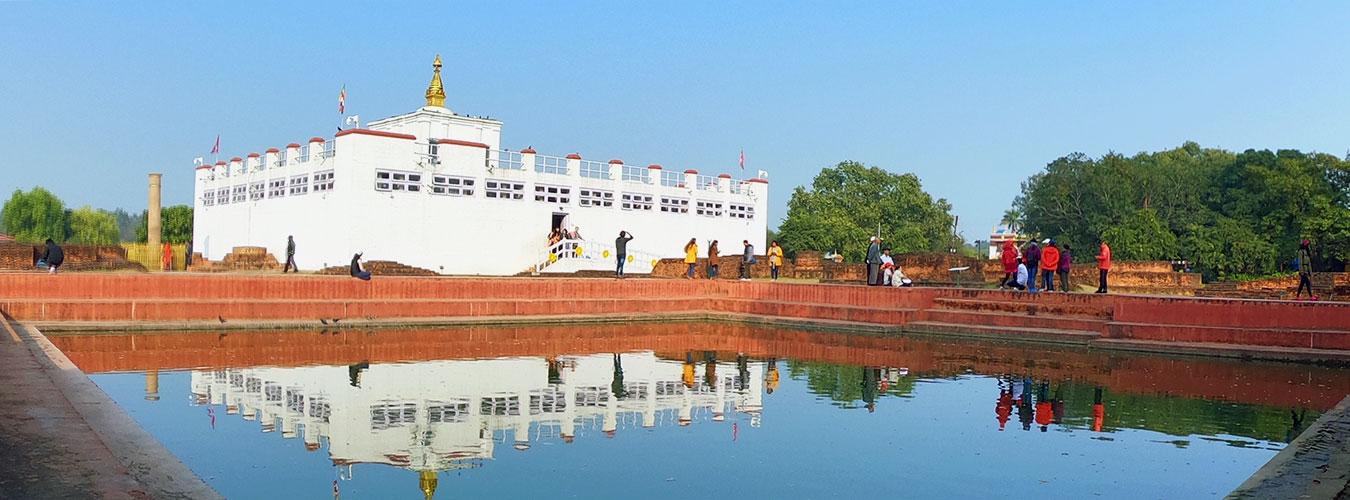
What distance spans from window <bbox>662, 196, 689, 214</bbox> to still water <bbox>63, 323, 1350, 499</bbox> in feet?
75.6

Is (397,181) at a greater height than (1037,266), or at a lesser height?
greater

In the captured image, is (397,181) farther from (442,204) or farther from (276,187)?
(276,187)

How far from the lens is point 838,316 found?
80.0 ft

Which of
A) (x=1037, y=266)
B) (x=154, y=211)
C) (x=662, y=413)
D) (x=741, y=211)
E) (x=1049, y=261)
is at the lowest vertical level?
(x=662, y=413)

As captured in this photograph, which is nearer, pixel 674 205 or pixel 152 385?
pixel 152 385

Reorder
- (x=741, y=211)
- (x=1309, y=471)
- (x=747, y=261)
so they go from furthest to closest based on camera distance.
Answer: (x=741, y=211) < (x=747, y=261) < (x=1309, y=471)

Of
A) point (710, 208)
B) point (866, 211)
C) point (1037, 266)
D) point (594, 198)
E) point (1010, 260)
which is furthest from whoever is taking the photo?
point (866, 211)

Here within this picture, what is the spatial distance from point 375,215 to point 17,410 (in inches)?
1068

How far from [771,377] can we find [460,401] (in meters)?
4.93

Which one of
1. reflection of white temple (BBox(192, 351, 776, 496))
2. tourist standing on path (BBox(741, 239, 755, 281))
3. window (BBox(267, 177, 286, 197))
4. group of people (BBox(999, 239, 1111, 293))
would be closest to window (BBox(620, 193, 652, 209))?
tourist standing on path (BBox(741, 239, 755, 281))

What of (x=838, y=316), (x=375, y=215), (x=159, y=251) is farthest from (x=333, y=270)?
(x=838, y=316)

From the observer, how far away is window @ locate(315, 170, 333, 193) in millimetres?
36156

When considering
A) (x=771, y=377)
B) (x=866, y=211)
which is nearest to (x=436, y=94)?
(x=771, y=377)

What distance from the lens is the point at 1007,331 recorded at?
2159 centimetres
